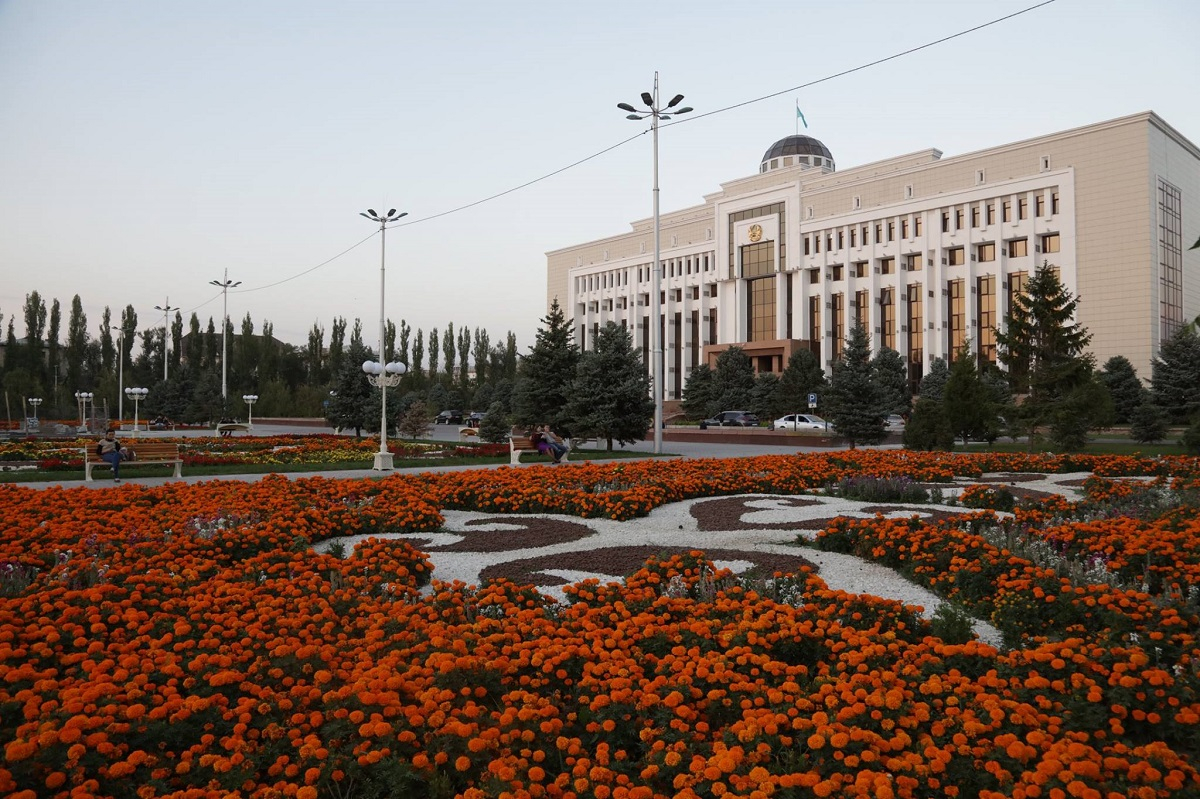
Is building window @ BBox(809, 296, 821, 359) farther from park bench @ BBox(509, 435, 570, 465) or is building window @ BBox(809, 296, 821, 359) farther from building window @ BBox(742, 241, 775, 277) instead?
park bench @ BBox(509, 435, 570, 465)

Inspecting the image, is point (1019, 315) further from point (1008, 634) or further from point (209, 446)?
point (209, 446)

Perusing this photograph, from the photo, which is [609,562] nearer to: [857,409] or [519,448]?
[519,448]

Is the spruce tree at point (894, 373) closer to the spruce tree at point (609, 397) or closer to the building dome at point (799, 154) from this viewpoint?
the building dome at point (799, 154)

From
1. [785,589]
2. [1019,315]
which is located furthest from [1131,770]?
[1019,315]

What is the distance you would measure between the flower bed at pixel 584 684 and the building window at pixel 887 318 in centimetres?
5610

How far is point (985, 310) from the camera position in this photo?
54969 mm

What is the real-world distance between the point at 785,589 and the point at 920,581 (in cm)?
187

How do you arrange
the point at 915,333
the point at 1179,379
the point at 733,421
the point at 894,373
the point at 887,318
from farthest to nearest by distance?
the point at 887,318 → the point at 915,333 → the point at 894,373 → the point at 733,421 → the point at 1179,379

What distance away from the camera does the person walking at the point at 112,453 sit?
1639 centimetres

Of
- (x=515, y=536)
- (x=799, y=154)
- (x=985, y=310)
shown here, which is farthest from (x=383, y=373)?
(x=799, y=154)

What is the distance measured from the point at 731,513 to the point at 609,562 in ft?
12.5

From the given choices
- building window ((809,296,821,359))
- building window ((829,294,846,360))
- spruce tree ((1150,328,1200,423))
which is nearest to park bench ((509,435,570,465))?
spruce tree ((1150,328,1200,423))

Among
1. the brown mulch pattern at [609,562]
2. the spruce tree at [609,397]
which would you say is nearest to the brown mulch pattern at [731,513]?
the brown mulch pattern at [609,562]

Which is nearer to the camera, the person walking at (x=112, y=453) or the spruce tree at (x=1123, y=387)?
the person walking at (x=112, y=453)
